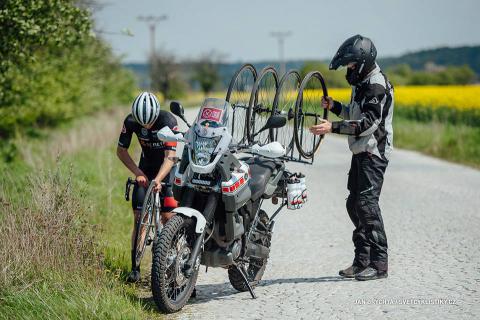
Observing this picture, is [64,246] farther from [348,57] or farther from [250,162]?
[348,57]

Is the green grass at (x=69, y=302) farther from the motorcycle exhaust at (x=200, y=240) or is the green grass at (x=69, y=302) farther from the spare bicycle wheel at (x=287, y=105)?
the spare bicycle wheel at (x=287, y=105)

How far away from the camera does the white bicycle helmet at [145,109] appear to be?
252 inches

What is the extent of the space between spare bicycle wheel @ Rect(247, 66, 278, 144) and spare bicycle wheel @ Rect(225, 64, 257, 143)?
0.28 feet

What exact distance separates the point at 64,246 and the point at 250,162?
1736 millimetres

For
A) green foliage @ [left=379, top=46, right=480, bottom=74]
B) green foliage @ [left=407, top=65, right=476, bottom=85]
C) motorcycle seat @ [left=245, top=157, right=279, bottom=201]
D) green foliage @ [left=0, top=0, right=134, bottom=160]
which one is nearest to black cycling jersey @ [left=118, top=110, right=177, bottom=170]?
motorcycle seat @ [left=245, top=157, right=279, bottom=201]

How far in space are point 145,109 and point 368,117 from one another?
1.99m

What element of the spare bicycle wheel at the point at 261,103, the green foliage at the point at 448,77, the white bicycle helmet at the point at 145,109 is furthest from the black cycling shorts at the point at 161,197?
the green foliage at the point at 448,77

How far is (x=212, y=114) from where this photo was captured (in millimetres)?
5543

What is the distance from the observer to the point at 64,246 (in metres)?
6.08

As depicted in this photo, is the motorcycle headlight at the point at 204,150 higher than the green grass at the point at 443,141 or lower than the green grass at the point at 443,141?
higher

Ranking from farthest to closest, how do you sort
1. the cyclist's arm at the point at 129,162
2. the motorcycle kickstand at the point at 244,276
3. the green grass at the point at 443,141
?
1. the green grass at the point at 443,141
2. the cyclist's arm at the point at 129,162
3. the motorcycle kickstand at the point at 244,276

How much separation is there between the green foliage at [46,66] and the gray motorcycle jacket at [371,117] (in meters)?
5.27

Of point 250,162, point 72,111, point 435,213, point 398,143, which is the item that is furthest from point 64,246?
point 72,111

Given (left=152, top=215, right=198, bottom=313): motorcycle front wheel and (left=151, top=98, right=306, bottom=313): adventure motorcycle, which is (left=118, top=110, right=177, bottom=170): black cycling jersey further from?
(left=152, top=215, right=198, bottom=313): motorcycle front wheel
